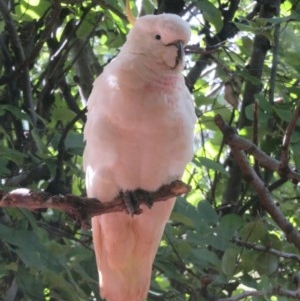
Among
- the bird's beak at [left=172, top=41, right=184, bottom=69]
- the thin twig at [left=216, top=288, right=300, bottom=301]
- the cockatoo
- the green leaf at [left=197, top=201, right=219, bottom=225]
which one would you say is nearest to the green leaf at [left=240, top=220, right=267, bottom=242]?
the green leaf at [left=197, top=201, right=219, bottom=225]

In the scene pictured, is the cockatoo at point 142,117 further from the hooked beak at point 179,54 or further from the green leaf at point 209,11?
the green leaf at point 209,11

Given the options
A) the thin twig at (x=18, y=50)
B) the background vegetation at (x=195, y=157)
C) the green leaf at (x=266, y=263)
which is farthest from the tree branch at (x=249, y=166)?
the thin twig at (x=18, y=50)

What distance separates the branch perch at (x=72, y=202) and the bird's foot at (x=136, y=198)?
27 millimetres

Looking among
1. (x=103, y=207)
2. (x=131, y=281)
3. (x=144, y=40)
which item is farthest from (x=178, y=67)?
(x=131, y=281)

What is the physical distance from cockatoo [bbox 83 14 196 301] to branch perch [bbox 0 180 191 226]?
0.08 meters

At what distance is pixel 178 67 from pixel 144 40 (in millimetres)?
122

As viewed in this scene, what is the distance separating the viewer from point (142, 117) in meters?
2.23

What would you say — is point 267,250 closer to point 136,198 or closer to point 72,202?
point 136,198

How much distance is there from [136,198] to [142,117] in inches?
9.8

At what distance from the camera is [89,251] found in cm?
279

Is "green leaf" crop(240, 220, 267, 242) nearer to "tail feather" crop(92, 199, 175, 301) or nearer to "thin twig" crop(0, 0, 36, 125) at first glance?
"tail feather" crop(92, 199, 175, 301)

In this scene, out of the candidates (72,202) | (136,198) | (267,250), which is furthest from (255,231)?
(72,202)

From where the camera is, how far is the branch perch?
2072mm

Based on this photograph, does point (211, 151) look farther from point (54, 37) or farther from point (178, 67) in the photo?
point (178, 67)
